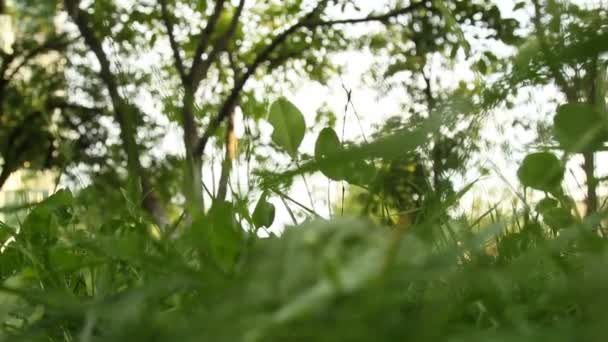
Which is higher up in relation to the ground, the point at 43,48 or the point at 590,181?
the point at 43,48

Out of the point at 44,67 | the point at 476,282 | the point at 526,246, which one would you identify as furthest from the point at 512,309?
the point at 44,67

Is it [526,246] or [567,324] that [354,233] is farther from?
[526,246]

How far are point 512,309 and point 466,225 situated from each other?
13 cm

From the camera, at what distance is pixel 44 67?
520 centimetres

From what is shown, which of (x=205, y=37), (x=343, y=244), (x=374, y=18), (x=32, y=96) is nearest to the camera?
(x=343, y=244)

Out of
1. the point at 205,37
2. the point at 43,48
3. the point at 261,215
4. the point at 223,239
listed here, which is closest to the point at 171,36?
the point at 205,37

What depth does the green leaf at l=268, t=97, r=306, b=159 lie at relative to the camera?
0.31 metres

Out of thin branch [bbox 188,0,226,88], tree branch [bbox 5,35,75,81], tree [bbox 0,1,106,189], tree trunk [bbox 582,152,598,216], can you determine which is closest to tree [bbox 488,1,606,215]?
tree trunk [bbox 582,152,598,216]

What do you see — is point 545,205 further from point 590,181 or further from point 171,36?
point 171,36

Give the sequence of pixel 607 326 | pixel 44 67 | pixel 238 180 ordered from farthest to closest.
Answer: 1. pixel 44 67
2. pixel 238 180
3. pixel 607 326

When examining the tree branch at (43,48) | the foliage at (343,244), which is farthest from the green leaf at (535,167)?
the tree branch at (43,48)

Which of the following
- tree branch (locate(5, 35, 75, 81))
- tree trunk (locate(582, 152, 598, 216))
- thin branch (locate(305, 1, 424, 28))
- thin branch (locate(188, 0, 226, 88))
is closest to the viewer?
tree trunk (locate(582, 152, 598, 216))

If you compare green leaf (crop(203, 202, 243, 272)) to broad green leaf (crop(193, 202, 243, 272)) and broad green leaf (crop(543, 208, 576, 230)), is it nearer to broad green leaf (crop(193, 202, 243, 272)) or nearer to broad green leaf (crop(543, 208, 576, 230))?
broad green leaf (crop(193, 202, 243, 272))

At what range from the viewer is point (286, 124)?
314mm
